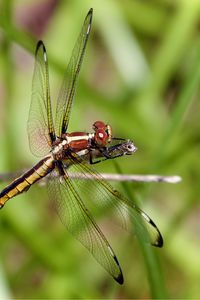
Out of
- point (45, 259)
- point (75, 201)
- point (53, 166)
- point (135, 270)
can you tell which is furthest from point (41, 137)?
point (135, 270)

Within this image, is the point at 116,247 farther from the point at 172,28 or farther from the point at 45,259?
the point at 172,28

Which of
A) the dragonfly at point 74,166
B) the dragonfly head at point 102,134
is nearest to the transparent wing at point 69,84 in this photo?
the dragonfly at point 74,166

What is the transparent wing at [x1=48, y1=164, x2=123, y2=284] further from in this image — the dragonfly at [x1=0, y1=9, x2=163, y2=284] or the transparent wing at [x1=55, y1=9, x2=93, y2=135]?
the transparent wing at [x1=55, y1=9, x2=93, y2=135]

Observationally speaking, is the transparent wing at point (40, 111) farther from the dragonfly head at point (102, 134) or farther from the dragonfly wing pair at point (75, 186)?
the dragonfly head at point (102, 134)

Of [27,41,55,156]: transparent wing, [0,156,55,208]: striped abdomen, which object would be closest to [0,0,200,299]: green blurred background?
[27,41,55,156]: transparent wing

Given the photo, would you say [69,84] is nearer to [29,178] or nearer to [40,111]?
[40,111]
